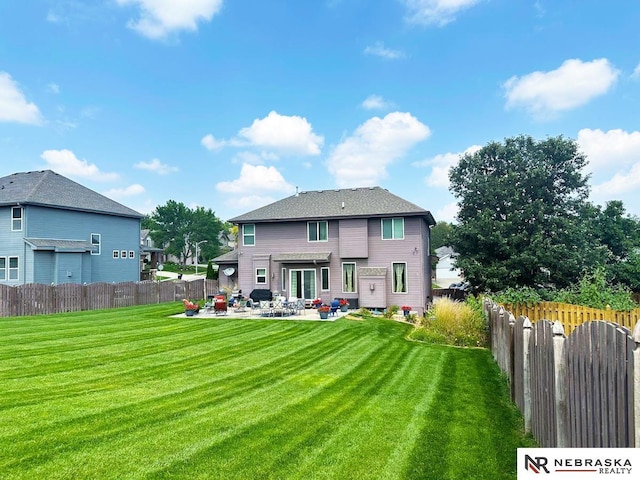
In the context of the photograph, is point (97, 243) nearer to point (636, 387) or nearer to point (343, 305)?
point (343, 305)

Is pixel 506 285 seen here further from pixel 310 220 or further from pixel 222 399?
pixel 222 399

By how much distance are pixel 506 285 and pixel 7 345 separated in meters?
21.9

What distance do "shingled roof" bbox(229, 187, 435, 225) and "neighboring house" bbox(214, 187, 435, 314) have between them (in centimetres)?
6

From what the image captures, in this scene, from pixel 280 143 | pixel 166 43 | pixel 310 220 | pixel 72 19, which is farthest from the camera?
pixel 280 143

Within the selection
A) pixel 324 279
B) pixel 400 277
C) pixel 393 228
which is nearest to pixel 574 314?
pixel 400 277

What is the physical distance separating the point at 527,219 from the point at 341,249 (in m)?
10.7

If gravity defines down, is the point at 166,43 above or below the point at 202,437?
above

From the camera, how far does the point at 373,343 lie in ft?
38.2

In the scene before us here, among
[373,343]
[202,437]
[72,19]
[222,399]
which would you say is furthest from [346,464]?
[72,19]

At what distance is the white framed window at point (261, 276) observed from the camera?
22.7 m

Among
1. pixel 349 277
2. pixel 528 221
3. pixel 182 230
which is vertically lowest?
pixel 349 277

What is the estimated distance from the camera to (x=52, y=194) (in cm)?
2411

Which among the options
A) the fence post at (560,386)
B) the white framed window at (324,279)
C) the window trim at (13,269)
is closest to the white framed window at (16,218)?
the window trim at (13,269)

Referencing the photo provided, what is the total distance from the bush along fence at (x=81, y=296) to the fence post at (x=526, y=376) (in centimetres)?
2027
